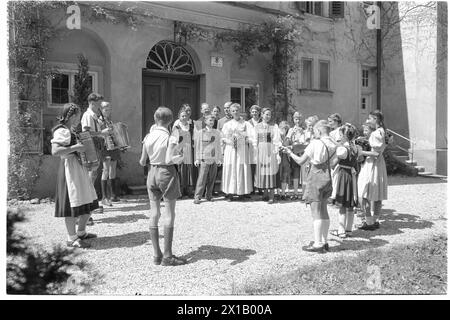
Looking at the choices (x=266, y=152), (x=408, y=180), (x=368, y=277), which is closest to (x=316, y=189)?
(x=368, y=277)

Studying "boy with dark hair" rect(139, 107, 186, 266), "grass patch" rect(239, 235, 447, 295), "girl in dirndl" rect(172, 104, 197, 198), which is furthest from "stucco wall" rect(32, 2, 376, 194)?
"grass patch" rect(239, 235, 447, 295)

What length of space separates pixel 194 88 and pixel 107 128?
487cm

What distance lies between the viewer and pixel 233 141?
31.6 ft

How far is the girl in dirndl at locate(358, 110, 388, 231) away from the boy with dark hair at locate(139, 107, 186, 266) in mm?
3333

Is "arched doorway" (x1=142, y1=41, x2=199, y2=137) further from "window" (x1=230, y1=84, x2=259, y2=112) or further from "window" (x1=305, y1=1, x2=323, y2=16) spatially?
"window" (x1=305, y1=1, x2=323, y2=16)

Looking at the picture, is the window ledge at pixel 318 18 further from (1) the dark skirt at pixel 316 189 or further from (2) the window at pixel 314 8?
(1) the dark skirt at pixel 316 189

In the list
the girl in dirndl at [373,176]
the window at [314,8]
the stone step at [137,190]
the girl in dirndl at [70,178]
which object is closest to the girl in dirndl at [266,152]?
the girl in dirndl at [373,176]

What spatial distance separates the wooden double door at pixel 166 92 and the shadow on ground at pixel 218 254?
20.7 feet

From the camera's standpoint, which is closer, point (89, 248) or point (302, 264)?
point (302, 264)

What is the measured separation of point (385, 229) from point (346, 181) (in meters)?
1.21

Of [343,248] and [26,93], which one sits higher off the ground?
[26,93]

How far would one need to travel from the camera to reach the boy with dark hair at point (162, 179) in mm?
5125
